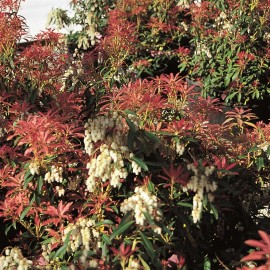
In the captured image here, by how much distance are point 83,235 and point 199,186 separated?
1.88 ft

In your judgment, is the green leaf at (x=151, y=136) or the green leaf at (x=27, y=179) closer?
the green leaf at (x=151, y=136)

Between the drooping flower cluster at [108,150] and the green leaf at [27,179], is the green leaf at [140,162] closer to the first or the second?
the drooping flower cluster at [108,150]

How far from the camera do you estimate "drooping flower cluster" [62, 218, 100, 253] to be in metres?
2.22

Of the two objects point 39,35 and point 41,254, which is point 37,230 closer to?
point 41,254

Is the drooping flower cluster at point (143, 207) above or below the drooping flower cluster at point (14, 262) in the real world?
above

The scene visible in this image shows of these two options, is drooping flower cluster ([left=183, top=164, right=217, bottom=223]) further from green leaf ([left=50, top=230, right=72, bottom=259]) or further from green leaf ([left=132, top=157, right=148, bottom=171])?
green leaf ([left=50, top=230, right=72, bottom=259])

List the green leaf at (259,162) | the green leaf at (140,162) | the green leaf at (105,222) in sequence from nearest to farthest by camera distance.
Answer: the green leaf at (140,162)
the green leaf at (105,222)
the green leaf at (259,162)

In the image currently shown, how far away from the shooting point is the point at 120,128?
91.4 inches

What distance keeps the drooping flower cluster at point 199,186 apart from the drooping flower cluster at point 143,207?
0.20 metres

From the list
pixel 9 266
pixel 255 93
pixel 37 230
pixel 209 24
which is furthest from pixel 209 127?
pixel 209 24

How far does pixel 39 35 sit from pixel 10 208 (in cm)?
174

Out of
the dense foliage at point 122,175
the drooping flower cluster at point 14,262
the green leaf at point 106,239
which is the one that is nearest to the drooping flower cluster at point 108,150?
the dense foliage at point 122,175

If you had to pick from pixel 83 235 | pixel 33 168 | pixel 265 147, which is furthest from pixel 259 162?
pixel 33 168

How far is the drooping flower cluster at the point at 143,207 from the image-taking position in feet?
6.73
